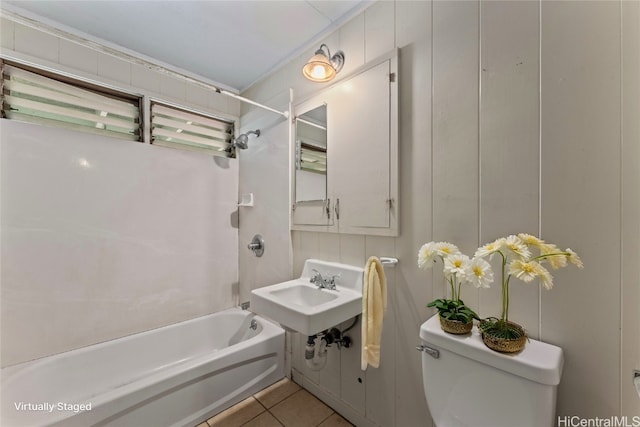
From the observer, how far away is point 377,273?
4.07 ft

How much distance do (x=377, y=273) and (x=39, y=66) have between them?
2.33 metres

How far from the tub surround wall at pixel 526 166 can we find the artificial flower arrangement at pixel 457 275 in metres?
0.15

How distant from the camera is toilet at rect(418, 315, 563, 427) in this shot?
0.78 meters

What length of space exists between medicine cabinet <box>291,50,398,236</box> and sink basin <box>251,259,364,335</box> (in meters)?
0.25

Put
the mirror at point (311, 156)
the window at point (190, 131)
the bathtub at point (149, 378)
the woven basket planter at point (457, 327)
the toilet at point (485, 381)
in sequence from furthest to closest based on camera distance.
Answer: the window at point (190, 131) < the mirror at point (311, 156) < the bathtub at point (149, 378) < the woven basket planter at point (457, 327) < the toilet at point (485, 381)

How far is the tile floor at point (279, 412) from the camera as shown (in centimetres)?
153

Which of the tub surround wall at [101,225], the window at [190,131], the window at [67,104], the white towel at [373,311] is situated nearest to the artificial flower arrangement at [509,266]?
the white towel at [373,311]

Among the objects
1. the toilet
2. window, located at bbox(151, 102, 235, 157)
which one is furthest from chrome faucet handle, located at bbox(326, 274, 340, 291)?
window, located at bbox(151, 102, 235, 157)

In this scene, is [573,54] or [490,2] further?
[490,2]

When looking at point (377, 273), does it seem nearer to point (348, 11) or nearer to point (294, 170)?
point (294, 170)

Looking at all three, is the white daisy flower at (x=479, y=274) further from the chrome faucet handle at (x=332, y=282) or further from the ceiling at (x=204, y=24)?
the ceiling at (x=204, y=24)

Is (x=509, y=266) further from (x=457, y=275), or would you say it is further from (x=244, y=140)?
(x=244, y=140)

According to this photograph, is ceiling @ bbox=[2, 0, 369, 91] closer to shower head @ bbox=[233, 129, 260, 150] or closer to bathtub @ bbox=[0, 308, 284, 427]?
shower head @ bbox=[233, 129, 260, 150]

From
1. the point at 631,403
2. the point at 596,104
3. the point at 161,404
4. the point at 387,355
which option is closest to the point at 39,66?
the point at 161,404
